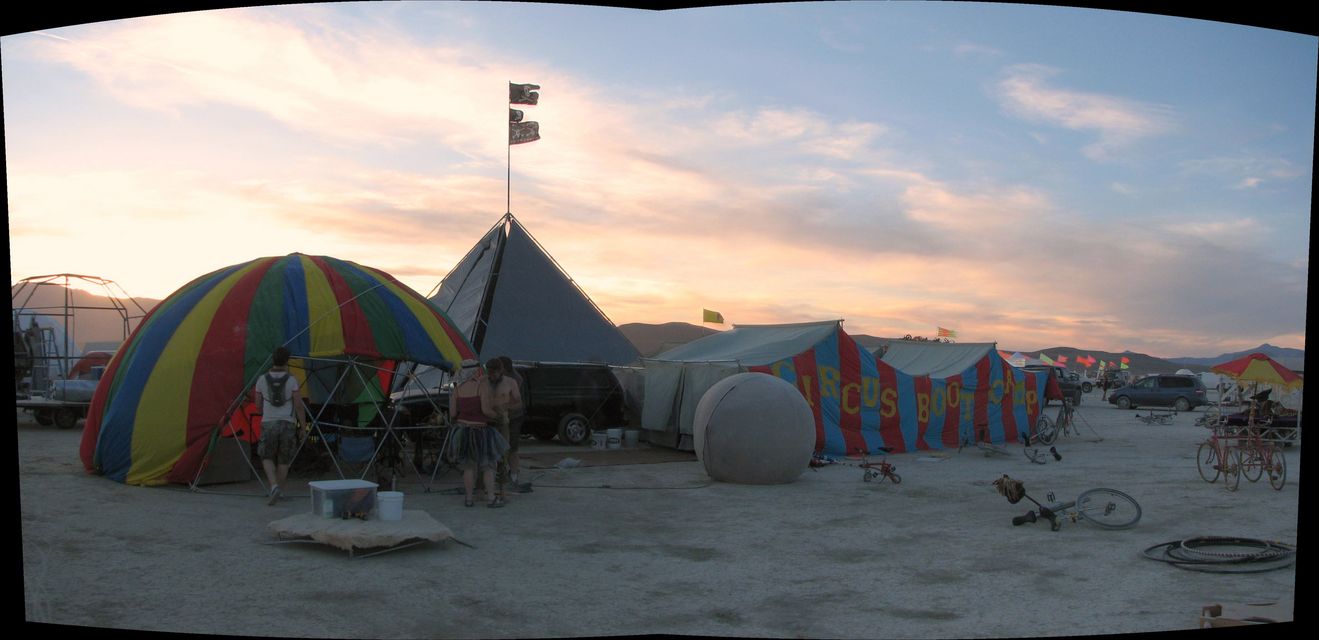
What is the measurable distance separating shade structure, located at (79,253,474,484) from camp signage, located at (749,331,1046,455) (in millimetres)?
6726

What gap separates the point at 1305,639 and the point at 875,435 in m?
15.0

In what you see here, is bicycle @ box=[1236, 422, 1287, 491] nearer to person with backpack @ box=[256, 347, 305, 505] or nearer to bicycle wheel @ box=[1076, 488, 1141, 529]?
bicycle wheel @ box=[1076, 488, 1141, 529]

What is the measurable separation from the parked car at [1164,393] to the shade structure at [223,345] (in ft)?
108

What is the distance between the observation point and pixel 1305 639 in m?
4.18

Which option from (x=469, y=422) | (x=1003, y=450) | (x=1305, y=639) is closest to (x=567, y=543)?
(x=469, y=422)

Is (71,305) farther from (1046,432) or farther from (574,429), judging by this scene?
(1046,432)

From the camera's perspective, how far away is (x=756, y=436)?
1361 centimetres

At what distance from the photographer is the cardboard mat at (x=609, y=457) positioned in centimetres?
1595

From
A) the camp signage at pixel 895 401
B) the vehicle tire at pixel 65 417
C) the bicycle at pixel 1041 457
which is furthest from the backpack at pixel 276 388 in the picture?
the bicycle at pixel 1041 457

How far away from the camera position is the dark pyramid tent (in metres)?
22.9

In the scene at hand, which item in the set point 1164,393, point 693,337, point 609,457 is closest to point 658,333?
point 693,337

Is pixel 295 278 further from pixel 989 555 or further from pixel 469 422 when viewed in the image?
pixel 989 555

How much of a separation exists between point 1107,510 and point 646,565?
5.03 metres

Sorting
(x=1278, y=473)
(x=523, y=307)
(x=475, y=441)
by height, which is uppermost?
(x=523, y=307)
